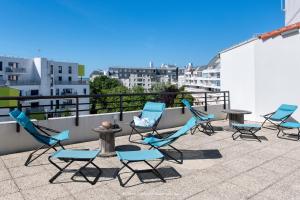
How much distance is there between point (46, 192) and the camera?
3096 millimetres

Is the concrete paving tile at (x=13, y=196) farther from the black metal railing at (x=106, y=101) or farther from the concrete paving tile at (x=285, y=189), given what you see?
the concrete paving tile at (x=285, y=189)

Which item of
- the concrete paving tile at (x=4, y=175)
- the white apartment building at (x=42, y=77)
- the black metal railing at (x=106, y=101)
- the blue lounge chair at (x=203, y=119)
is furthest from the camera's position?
the white apartment building at (x=42, y=77)

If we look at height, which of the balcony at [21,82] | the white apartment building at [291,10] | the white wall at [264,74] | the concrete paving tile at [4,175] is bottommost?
the concrete paving tile at [4,175]

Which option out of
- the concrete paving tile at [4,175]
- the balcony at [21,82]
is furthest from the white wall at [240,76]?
the balcony at [21,82]

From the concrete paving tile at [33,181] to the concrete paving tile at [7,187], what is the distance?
0.06m

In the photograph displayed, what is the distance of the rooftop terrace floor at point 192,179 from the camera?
305 cm

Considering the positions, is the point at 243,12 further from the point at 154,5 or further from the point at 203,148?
the point at 203,148

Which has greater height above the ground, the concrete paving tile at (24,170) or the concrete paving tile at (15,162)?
the concrete paving tile at (15,162)

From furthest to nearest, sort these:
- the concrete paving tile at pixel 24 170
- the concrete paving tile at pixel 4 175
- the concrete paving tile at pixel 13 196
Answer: the concrete paving tile at pixel 24 170 < the concrete paving tile at pixel 4 175 < the concrete paving tile at pixel 13 196

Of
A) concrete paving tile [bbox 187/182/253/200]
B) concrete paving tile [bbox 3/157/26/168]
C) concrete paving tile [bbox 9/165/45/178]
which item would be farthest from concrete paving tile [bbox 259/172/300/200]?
concrete paving tile [bbox 3/157/26/168]

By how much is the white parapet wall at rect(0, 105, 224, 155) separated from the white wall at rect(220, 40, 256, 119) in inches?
98.7

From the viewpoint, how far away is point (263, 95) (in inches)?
332

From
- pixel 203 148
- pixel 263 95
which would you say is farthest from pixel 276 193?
pixel 263 95

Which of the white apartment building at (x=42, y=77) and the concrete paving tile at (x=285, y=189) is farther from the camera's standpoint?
the white apartment building at (x=42, y=77)
